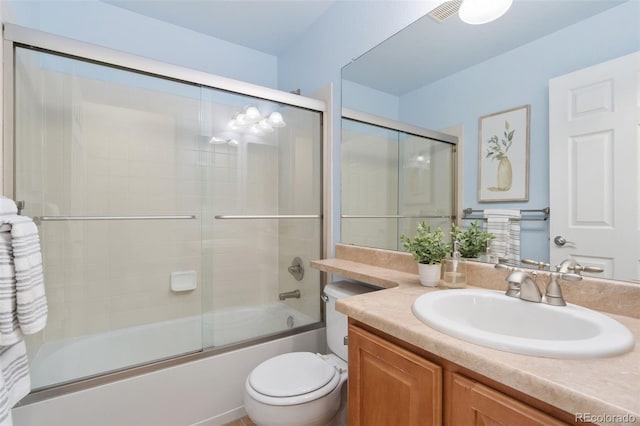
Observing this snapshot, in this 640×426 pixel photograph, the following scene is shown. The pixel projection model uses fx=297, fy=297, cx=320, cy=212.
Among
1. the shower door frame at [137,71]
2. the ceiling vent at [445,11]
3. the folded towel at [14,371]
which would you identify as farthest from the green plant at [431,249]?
the folded towel at [14,371]

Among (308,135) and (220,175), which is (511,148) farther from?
(220,175)

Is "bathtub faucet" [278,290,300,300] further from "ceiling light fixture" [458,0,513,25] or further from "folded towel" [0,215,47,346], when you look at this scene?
"ceiling light fixture" [458,0,513,25]

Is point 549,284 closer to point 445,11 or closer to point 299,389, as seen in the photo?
point 299,389

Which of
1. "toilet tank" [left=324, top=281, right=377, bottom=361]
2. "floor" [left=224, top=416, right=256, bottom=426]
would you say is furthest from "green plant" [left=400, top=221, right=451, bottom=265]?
"floor" [left=224, top=416, right=256, bottom=426]

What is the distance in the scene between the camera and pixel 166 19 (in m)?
2.09

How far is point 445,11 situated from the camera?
1.31 meters

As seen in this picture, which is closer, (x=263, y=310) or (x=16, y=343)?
(x=16, y=343)

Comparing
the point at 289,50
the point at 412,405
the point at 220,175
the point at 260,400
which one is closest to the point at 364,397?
the point at 412,405

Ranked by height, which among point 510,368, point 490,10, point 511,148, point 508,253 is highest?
point 490,10

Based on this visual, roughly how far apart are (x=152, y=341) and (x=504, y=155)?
6.92 feet

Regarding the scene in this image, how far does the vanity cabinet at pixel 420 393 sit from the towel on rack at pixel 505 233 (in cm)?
60

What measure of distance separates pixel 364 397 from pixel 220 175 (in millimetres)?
1586

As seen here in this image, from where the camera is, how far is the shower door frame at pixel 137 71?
48.6 inches

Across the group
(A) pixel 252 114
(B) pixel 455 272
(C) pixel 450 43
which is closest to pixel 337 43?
(A) pixel 252 114
